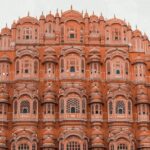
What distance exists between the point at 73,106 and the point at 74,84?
2583 mm

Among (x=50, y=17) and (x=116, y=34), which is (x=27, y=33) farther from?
(x=116, y=34)

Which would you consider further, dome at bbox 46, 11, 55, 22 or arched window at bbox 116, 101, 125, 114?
dome at bbox 46, 11, 55, 22

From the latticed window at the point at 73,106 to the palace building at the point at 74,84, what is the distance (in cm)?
5

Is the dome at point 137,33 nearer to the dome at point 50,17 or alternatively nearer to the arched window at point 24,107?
the dome at point 50,17

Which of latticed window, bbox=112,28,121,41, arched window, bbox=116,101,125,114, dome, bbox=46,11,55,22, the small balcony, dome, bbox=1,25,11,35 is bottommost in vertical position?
the small balcony

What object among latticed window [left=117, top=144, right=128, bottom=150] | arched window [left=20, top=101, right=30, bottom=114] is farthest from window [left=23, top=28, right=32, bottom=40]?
latticed window [left=117, top=144, right=128, bottom=150]

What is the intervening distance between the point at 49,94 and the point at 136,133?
10.4 m

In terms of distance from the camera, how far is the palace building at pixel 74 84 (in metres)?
51.9

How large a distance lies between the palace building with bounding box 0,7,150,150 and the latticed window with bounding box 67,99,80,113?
0.18 feet

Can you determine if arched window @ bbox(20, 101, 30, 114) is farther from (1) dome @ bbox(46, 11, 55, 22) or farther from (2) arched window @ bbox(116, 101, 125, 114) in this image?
(1) dome @ bbox(46, 11, 55, 22)

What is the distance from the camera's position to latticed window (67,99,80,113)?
175 ft

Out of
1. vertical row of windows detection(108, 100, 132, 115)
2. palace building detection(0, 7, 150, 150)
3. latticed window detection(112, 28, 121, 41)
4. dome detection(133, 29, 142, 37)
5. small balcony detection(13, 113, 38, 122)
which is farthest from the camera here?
dome detection(133, 29, 142, 37)

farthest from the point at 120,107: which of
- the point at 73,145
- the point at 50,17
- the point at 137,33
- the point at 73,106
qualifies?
the point at 50,17

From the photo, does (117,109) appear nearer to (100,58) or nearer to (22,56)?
(100,58)
